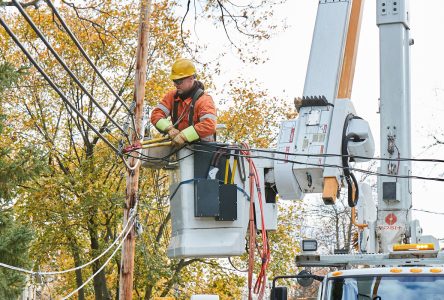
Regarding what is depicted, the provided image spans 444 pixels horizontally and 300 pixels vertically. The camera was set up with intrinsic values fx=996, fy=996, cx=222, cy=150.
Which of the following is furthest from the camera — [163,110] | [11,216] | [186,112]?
[11,216]

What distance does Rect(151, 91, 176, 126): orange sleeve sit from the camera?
12.7m

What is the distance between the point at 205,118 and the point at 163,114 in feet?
2.25

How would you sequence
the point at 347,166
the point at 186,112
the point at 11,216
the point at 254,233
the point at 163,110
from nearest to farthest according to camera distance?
the point at 254,233
the point at 186,112
the point at 163,110
the point at 347,166
the point at 11,216

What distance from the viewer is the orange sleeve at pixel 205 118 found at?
1230cm

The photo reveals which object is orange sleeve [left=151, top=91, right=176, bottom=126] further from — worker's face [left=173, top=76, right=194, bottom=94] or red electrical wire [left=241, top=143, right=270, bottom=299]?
red electrical wire [left=241, top=143, right=270, bottom=299]

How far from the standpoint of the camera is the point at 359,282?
11.0 m

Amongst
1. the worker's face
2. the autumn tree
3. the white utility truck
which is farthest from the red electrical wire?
the autumn tree

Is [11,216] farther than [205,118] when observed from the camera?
Yes

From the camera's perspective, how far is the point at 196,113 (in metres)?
12.5

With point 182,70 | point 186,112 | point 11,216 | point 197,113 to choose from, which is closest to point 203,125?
point 197,113

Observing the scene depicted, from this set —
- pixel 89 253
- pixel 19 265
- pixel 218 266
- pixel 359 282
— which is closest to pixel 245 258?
pixel 218 266

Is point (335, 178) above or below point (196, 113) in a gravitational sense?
below

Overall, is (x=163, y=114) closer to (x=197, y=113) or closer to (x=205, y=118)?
(x=197, y=113)

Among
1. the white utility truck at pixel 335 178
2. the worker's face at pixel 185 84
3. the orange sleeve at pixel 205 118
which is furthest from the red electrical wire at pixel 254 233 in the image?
the worker's face at pixel 185 84
